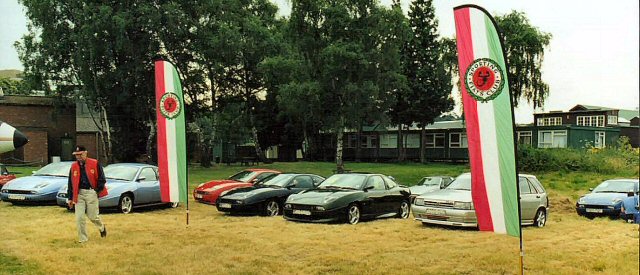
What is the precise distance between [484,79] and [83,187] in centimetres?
726

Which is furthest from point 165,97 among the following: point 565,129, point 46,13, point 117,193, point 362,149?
point 362,149

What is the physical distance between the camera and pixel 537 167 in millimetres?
31062

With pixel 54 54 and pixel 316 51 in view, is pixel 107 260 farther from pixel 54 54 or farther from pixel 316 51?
pixel 54 54

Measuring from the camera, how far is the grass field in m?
8.22

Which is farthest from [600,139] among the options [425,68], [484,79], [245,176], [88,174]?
[88,174]

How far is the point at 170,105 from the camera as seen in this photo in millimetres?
13000

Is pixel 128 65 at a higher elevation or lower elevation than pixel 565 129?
higher

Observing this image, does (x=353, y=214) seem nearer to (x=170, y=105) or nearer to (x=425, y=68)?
(x=170, y=105)

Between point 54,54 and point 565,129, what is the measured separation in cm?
3696

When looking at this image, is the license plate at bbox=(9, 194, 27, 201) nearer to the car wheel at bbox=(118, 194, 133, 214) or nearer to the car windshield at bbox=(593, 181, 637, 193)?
the car wheel at bbox=(118, 194, 133, 214)

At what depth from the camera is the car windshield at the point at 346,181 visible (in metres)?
14.3

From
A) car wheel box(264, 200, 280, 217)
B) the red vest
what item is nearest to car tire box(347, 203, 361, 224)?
car wheel box(264, 200, 280, 217)

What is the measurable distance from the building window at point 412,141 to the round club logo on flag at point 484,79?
43.2 m

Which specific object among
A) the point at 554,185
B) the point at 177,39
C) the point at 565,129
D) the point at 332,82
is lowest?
the point at 554,185
